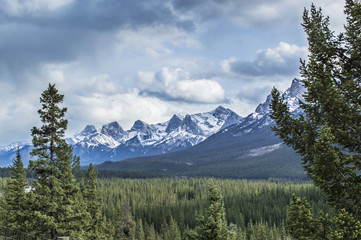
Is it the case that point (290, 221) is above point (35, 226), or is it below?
above

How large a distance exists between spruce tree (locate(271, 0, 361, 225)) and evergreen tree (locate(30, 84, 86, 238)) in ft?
59.3

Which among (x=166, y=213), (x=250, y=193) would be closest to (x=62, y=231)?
(x=166, y=213)

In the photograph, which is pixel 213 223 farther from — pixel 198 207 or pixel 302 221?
pixel 198 207

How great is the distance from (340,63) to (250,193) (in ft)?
438

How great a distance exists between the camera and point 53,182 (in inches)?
906

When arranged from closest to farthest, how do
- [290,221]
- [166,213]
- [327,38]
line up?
[290,221] < [327,38] < [166,213]

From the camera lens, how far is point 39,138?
23.4m

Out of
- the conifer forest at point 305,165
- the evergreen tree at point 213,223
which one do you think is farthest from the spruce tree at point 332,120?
the evergreen tree at point 213,223

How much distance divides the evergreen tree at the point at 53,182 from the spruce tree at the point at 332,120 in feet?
59.3

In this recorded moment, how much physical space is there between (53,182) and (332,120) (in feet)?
66.0

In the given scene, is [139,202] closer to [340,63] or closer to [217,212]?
[217,212]

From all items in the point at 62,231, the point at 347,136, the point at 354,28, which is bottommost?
the point at 62,231

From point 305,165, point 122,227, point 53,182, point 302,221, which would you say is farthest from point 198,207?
point 302,221

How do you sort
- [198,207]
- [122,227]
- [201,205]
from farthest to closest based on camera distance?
[198,207] < [201,205] < [122,227]
